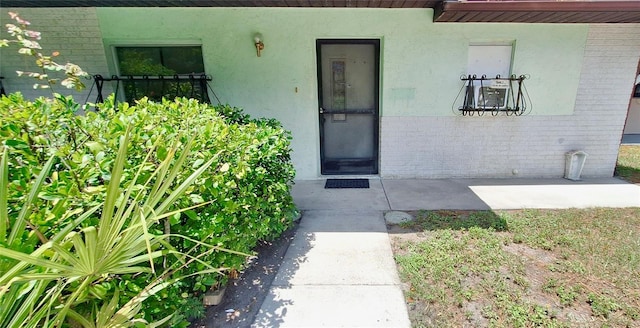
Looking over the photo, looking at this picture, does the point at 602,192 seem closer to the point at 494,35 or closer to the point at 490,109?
the point at 490,109

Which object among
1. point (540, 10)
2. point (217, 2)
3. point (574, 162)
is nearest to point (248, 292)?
point (217, 2)

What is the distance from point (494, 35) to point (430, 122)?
60.7 inches

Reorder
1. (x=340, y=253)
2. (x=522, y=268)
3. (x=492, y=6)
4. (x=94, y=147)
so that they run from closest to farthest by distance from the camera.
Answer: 1. (x=94, y=147)
2. (x=522, y=268)
3. (x=340, y=253)
4. (x=492, y=6)

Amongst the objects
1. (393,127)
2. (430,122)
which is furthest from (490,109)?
(393,127)

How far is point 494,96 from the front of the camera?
4.39 m

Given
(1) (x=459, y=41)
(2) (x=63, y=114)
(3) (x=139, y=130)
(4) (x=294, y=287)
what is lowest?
(4) (x=294, y=287)

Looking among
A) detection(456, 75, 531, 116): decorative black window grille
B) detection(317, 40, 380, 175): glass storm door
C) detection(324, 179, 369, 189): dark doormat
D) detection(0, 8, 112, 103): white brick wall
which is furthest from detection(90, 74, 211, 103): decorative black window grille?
detection(456, 75, 531, 116): decorative black window grille

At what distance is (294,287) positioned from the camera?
2.21m

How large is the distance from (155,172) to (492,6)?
3920 mm

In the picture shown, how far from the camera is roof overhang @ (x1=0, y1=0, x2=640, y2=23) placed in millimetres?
3238

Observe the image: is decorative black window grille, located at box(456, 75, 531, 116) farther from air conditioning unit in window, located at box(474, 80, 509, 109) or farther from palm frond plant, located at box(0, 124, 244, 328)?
palm frond plant, located at box(0, 124, 244, 328)

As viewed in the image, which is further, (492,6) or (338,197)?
(338,197)

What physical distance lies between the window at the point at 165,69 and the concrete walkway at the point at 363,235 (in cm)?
237

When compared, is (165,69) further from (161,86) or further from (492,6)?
(492,6)
